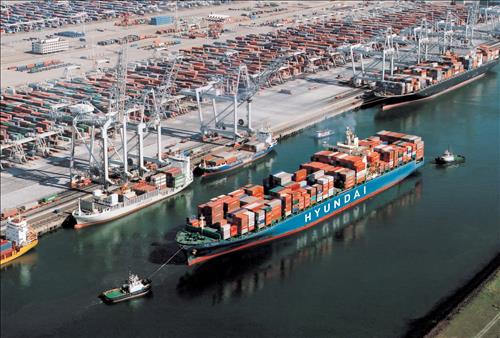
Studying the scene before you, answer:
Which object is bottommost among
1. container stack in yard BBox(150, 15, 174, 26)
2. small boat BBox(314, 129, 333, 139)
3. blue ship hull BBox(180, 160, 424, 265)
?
blue ship hull BBox(180, 160, 424, 265)

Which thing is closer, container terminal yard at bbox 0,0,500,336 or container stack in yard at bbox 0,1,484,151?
container terminal yard at bbox 0,0,500,336

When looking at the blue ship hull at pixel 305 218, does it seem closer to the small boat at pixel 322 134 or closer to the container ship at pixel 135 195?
the container ship at pixel 135 195

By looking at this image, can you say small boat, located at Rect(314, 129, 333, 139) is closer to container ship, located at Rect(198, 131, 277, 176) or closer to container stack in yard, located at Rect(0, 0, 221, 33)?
container ship, located at Rect(198, 131, 277, 176)

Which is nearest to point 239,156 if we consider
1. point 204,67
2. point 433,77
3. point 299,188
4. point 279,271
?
point 299,188

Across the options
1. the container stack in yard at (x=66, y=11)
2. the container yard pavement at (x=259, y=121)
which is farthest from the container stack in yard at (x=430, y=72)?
the container stack in yard at (x=66, y=11)

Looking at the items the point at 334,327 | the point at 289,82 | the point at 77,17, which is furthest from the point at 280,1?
the point at 334,327

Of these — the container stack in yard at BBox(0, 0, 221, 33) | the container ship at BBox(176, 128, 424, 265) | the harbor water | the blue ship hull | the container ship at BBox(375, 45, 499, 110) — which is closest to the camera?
the harbor water

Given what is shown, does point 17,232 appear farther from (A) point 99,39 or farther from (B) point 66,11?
(B) point 66,11

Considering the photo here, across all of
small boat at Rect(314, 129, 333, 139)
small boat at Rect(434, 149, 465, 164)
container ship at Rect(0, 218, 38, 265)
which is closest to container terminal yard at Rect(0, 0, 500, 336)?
container ship at Rect(0, 218, 38, 265)

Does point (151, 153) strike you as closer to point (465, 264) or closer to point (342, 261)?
point (342, 261)
